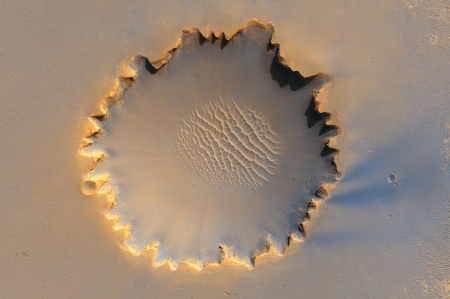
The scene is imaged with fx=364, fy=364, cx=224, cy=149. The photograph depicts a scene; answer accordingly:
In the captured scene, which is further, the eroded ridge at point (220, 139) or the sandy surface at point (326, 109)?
the sandy surface at point (326, 109)

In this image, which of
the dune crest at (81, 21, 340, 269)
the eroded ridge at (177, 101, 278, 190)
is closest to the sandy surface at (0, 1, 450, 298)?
the dune crest at (81, 21, 340, 269)

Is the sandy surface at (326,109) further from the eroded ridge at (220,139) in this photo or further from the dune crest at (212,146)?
the eroded ridge at (220,139)

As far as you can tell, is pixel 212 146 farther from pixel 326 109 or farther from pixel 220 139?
pixel 326 109

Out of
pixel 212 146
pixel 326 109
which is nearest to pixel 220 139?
pixel 212 146

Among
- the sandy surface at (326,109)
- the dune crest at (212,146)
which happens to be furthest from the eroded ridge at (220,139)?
the sandy surface at (326,109)

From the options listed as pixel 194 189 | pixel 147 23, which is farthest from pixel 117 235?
pixel 147 23

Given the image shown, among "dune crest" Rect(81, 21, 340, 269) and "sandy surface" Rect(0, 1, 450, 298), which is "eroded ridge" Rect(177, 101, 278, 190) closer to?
"dune crest" Rect(81, 21, 340, 269)
